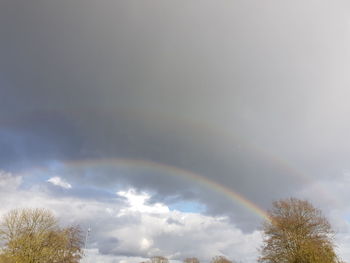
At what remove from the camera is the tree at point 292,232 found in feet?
146

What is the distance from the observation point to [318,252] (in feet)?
121

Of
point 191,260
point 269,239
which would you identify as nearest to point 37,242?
point 269,239

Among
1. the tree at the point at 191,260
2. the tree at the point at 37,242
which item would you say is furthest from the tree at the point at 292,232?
the tree at the point at 191,260

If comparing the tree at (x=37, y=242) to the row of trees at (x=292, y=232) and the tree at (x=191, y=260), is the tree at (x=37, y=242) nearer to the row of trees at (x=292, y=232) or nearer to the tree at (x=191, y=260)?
the row of trees at (x=292, y=232)

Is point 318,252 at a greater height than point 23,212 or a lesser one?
lesser

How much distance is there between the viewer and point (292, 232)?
154ft

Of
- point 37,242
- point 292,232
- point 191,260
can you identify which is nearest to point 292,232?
point 292,232

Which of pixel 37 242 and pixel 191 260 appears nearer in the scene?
pixel 37 242

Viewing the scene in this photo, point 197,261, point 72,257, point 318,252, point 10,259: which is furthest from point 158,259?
point 318,252

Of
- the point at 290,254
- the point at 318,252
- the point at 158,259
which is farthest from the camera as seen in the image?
the point at 158,259

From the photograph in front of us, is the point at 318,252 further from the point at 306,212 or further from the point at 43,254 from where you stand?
the point at 43,254

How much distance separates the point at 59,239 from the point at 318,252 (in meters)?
45.4

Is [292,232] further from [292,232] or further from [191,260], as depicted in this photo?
[191,260]

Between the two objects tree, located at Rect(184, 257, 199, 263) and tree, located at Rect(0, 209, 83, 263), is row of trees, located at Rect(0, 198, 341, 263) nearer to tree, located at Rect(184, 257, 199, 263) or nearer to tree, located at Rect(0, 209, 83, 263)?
tree, located at Rect(0, 209, 83, 263)
